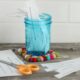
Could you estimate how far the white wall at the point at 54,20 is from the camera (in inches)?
50.0

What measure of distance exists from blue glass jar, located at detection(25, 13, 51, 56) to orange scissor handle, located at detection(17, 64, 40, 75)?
150mm

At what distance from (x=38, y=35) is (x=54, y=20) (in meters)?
0.19

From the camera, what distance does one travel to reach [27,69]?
958mm

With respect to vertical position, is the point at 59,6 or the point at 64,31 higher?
the point at 59,6

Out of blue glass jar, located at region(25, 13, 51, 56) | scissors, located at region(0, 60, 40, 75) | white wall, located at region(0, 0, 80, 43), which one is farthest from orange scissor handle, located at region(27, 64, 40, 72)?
white wall, located at region(0, 0, 80, 43)

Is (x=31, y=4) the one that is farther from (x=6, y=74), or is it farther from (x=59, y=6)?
(x=6, y=74)

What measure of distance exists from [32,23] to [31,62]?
0.16 meters

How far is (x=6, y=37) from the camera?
1.29 m

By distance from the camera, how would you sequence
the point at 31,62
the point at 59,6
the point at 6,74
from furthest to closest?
the point at 59,6 → the point at 31,62 → the point at 6,74

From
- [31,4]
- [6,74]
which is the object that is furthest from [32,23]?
[6,74]

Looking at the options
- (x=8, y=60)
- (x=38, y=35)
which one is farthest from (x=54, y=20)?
(x=8, y=60)

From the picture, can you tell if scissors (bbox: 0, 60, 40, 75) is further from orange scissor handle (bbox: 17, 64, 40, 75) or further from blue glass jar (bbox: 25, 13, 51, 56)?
blue glass jar (bbox: 25, 13, 51, 56)

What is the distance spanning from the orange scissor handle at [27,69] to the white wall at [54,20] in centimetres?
32

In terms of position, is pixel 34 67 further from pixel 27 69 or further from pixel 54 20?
pixel 54 20
